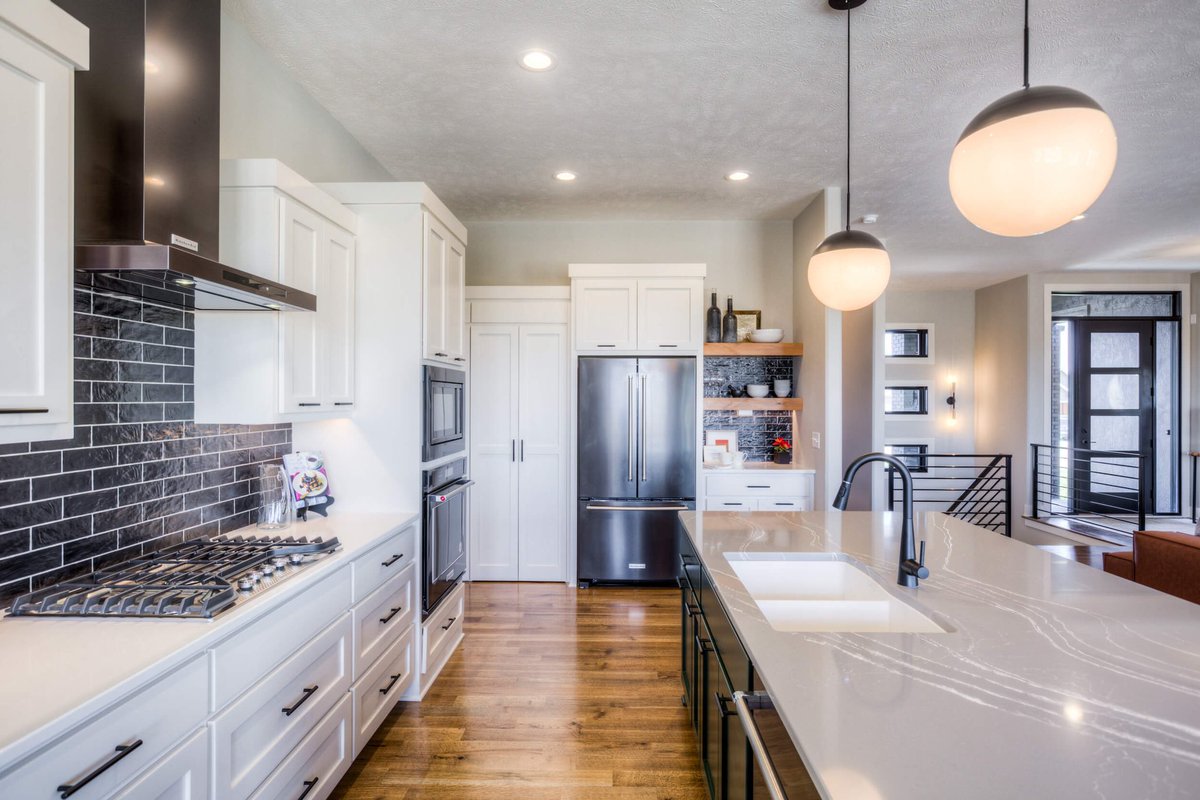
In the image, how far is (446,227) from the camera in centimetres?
301

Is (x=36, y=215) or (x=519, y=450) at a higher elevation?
(x=36, y=215)

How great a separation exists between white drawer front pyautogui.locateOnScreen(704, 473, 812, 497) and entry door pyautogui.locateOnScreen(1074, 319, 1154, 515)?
462 cm

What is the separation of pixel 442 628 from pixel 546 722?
0.77m

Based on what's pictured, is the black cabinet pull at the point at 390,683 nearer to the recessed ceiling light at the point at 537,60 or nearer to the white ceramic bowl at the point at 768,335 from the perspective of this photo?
the recessed ceiling light at the point at 537,60

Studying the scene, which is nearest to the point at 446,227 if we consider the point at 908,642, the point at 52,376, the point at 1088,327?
the point at 52,376

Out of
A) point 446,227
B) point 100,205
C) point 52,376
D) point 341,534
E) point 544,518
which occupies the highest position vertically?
point 446,227

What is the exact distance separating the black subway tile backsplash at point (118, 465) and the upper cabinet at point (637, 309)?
2.41m

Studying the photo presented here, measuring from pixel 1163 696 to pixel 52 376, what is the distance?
203 cm

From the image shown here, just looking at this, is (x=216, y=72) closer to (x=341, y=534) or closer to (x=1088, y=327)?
(x=341, y=534)

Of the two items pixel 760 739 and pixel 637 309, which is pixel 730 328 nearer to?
pixel 637 309

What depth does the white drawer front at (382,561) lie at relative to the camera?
6.91 ft

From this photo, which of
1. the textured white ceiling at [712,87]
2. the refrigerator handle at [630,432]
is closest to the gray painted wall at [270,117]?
the textured white ceiling at [712,87]

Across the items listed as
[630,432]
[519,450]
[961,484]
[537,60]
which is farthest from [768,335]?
[961,484]

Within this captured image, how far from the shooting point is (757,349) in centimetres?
433
